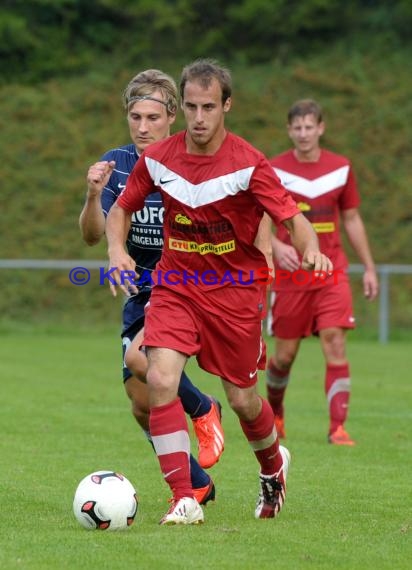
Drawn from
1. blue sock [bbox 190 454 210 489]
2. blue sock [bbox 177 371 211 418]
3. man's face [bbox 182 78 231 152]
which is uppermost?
man's face [bbox 182 78 231 152]

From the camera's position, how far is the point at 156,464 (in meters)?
7.99

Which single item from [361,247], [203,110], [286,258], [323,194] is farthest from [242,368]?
[361,247]

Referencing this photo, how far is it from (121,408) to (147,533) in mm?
5824

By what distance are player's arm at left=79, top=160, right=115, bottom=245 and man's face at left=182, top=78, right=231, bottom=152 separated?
55 cm

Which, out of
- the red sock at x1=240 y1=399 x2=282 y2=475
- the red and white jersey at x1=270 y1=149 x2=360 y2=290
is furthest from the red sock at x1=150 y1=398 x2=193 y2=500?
the red and white jersey at x1=270 y1=149 x2=360 y2=290

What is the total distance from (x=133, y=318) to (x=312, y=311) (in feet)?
10.8

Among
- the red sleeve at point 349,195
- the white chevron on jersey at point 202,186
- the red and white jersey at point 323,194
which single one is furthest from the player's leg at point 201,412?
the red sleeve at point 349,195

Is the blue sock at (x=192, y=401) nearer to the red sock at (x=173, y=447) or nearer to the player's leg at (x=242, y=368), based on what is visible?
the player's leg at (x=242, y=368)

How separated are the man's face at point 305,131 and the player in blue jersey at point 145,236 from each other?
289cm

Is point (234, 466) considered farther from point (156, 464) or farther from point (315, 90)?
point (315, 90)

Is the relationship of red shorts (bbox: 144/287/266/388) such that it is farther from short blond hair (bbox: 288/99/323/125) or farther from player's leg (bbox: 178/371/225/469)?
short blond hair (bbox: 288/99/323/125)

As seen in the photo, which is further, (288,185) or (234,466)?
(288,185)

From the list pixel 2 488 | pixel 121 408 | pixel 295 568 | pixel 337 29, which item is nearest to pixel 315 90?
pixel 337 29

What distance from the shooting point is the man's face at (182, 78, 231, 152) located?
578 centimetres
